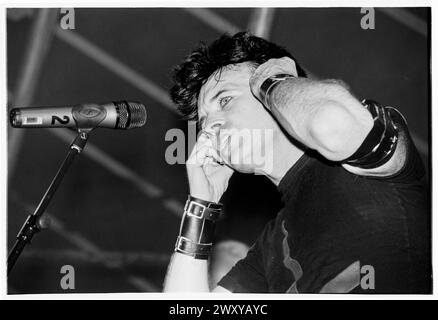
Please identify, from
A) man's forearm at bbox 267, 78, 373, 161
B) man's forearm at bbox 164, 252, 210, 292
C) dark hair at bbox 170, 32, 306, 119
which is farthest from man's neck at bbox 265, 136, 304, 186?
man's forearm at bbox 267, 78, 373, 161

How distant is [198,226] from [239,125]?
40cm

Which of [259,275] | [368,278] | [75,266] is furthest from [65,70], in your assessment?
[368,278]

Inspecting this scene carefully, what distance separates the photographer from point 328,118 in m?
1.14

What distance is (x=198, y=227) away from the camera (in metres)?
1.97

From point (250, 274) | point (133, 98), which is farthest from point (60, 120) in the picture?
point (250, 274)

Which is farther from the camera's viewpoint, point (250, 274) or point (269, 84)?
point (250, 274)

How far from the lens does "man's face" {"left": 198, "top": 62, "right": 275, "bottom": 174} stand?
1.90 m

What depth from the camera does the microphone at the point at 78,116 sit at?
1686 millimetres

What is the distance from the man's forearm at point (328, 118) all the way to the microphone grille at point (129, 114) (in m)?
0.68

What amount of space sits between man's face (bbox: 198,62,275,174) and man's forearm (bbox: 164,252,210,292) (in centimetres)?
38

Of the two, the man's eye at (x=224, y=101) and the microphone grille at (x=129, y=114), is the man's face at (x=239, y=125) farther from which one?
the microphone grille at (x=129, y=114)

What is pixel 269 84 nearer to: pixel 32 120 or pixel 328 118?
pixel 328 118

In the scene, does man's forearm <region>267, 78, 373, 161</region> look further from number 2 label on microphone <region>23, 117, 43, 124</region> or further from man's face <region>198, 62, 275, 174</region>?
number 2 label on microphone <region>23, 117, 43, 124</region>

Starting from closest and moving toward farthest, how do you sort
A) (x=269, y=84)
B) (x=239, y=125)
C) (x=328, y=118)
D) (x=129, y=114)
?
1. (x=328, y=118)
2. (x=269, y=84)
3. (x=129, y=114)
4. (x=239, y=125)
